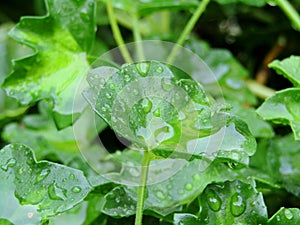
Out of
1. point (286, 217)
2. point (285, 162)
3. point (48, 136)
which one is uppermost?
point (286, 217)

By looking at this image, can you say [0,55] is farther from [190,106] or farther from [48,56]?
[190,106]

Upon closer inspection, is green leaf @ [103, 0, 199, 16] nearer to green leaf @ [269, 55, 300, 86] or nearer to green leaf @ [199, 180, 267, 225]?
green leaf @ [269, 55, 300, 86]

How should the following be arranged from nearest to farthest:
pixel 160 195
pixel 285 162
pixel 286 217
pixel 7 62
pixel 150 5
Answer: pixel 286 217
pixel 160 195
pixel 285 162
pixel 150 5
pixel 7 62

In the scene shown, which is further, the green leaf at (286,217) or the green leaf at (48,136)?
the green leaf at (48,136)

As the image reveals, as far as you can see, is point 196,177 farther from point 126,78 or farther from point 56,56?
point 56,56

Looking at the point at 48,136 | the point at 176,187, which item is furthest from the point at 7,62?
the point at 176,187

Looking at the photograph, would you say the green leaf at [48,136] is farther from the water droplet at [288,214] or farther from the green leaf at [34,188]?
the water droplet at [288,214]

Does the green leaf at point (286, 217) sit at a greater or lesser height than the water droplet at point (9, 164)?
greater

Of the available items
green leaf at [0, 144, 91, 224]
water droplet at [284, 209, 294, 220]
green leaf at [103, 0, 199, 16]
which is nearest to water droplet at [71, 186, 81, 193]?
green leaf at [0, 144, 91, 224]

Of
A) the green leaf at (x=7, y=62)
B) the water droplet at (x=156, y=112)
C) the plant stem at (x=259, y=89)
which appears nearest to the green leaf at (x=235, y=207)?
the water droplet at (x=156, y=112)
